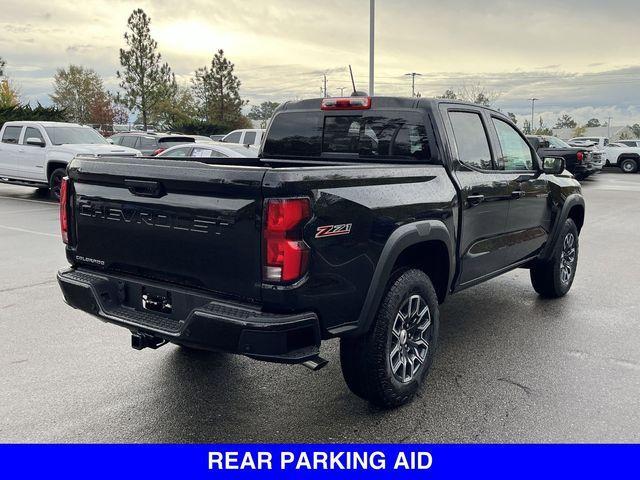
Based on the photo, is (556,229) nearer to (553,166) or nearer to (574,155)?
(553,166)

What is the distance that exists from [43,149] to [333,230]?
524 inches

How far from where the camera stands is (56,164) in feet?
47.6

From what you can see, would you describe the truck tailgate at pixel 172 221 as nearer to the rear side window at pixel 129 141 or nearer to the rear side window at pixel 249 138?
the rear side window at pixel 249 138

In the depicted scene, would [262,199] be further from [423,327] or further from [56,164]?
[56,164]

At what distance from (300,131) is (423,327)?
1953mm

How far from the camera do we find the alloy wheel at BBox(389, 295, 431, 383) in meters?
3.72

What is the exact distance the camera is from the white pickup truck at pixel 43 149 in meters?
14.3

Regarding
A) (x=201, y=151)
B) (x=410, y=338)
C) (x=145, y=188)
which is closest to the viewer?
(x=145, y=188)

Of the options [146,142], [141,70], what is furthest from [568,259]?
[141,70]

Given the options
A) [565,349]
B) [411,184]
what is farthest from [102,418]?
[565,349]

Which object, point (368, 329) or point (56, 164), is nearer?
point (368, 329)

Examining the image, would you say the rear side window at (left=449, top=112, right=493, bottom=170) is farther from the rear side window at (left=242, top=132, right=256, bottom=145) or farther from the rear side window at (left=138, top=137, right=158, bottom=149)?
the rear side window at (left=138, top=137, right=158, bottom=149)

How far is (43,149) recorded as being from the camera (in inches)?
574

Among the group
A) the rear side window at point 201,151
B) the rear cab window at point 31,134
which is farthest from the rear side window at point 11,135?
the rear side window at point 201,151
